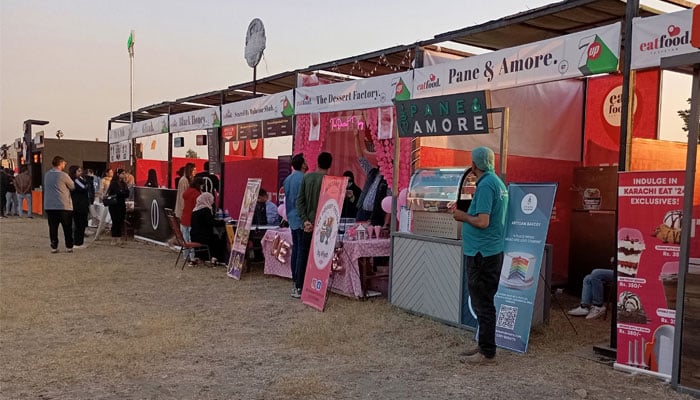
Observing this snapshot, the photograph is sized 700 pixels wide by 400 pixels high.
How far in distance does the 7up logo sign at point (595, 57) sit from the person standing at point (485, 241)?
102cm

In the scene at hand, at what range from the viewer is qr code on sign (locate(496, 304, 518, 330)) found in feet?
14.5

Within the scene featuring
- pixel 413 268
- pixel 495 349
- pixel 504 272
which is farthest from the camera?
pixel 413 268

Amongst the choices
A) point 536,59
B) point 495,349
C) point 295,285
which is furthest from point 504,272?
point 295,285

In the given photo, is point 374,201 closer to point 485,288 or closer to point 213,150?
point 485,288

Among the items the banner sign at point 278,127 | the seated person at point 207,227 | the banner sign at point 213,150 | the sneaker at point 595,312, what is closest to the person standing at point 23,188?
the banner sign at point 213,150

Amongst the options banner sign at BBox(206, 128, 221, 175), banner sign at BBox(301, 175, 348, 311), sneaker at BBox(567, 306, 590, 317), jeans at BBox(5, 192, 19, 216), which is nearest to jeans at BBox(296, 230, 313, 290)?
banner sign at BBox(301, 175, 348, 311)

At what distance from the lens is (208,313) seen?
558cm

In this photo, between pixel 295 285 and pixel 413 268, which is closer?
pixel 413 268

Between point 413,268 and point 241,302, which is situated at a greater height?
point 413,268

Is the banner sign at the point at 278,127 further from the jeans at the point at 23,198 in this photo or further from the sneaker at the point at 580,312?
the jeans at the point at 23,198

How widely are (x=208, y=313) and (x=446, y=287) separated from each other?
2.24 metres

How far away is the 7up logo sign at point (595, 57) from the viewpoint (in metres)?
4.09

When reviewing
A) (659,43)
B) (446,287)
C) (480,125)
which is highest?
(659,43)

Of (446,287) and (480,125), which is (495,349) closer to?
(446,287)
